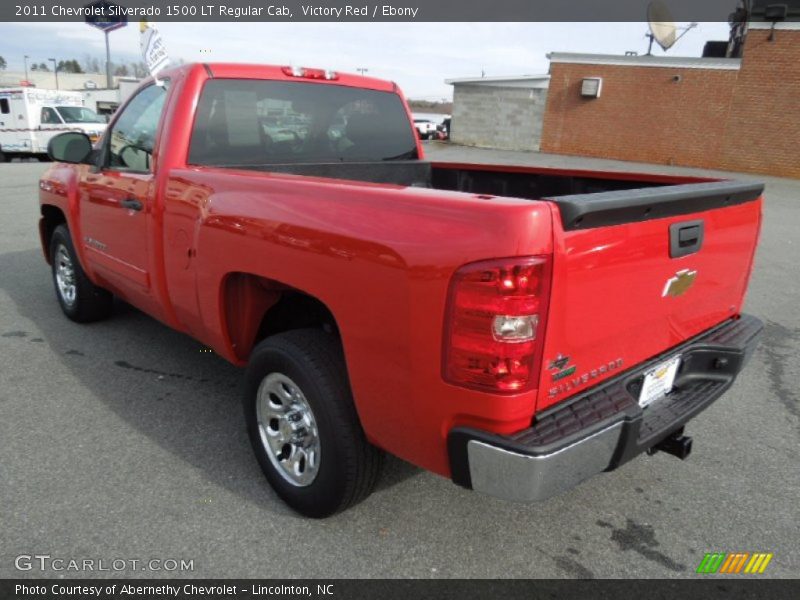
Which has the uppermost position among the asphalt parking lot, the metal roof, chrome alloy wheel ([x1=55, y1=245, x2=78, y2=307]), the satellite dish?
the satellite dish

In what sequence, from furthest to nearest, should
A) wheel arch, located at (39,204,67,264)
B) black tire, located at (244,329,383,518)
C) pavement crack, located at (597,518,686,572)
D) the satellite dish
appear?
the satellite dish
wheel arch, located at (39,204,67,264)
pavement crack, located at (597,518,686,572)
black tire, located at (244,329,383,518)

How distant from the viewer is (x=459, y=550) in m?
2.42

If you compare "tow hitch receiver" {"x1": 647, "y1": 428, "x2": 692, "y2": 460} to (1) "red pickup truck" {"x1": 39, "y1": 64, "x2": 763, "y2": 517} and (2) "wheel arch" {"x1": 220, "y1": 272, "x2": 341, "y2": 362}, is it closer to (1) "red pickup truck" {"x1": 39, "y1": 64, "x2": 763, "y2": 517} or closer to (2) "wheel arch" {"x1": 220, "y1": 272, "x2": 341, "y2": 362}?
(1) "red pickup truck" {"x1": 39, "y1": 64, "x2": 763, "y2": 517}

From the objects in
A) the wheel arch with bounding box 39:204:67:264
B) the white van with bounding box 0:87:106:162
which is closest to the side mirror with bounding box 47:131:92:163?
the wheel arch with bounding box 39:204:67:264

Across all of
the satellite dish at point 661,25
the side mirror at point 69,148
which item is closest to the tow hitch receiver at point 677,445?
the side mirror at point 69,148

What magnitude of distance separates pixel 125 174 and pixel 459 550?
9.17ft

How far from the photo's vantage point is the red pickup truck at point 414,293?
1798 mm

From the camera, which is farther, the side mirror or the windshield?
the windshield

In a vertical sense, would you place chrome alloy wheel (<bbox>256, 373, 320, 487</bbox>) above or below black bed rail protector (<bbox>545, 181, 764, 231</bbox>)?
below

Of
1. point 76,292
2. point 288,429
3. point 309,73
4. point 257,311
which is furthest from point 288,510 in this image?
point 76,292

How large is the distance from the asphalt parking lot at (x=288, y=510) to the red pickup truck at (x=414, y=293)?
26cm

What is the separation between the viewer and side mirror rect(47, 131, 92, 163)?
153 inches
